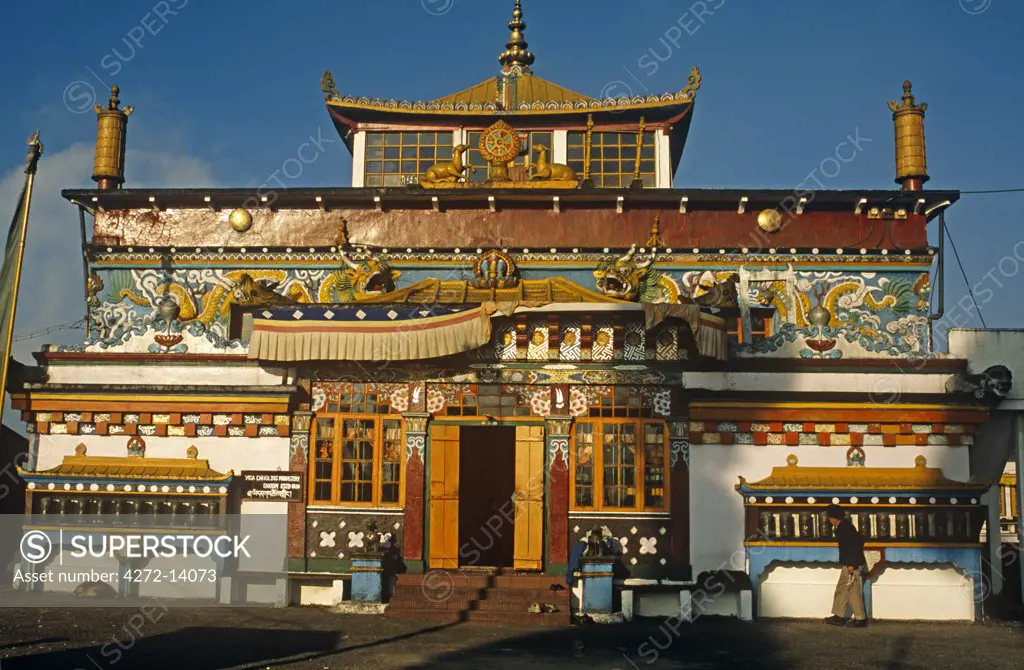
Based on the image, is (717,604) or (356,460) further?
(356,460)

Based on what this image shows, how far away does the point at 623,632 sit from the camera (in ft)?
57.8

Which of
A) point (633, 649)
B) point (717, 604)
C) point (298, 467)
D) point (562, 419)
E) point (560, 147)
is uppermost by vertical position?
point (560, 147)

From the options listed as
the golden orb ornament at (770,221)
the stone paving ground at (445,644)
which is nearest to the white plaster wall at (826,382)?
the stone paving ground at (445,644)

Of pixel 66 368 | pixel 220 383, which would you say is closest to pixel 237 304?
pixel 220 383

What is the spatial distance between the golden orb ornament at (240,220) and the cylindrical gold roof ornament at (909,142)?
14.3m

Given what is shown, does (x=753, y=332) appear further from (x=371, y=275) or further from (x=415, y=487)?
(x=371, y=275)

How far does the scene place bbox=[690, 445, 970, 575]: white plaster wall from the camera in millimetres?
19859

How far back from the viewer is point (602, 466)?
20.2 meters

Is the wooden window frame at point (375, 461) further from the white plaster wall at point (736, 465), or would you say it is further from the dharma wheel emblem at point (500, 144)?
the dharma wheel emblem at point (500, 144)

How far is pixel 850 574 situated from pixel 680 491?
323 centimetres

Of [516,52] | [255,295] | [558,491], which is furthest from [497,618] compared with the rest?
[516,52]

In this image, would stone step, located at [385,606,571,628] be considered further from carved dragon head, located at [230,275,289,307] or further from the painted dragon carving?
the painted dragon carving

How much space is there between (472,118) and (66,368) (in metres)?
11.5

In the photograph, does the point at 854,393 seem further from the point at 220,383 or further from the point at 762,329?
the point at 220,383
